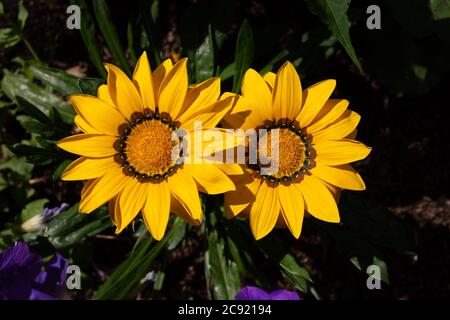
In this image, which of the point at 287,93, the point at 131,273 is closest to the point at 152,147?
the point at 287,93

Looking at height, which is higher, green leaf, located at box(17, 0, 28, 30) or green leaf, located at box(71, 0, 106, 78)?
green leaf, located at box(17, 0, 28, 30)

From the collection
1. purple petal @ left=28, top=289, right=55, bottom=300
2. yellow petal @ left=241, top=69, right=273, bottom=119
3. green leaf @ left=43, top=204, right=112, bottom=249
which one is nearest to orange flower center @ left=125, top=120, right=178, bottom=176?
yellow petal @ left=241, top=69, right=273, bottom=119

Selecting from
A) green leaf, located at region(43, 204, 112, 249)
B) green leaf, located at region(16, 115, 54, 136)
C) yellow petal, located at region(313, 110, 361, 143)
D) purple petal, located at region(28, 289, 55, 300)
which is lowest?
purple petal, located at region(28, 289, 55, 300)

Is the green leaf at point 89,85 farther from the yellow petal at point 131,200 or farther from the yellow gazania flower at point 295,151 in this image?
the yellow gazania flower at point 295,151

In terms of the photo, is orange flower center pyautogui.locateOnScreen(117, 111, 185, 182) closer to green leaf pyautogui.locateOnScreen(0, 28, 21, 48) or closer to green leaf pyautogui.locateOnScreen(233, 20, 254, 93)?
green leaf pyautogui.locateOnScreen(233, 20, 254, 93)

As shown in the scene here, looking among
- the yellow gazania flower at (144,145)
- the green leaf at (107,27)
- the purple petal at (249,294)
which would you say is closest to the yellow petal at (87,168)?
the yellow gazania flower at (144,145)

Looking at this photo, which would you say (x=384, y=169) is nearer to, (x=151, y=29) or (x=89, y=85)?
(x=151, y=29)
